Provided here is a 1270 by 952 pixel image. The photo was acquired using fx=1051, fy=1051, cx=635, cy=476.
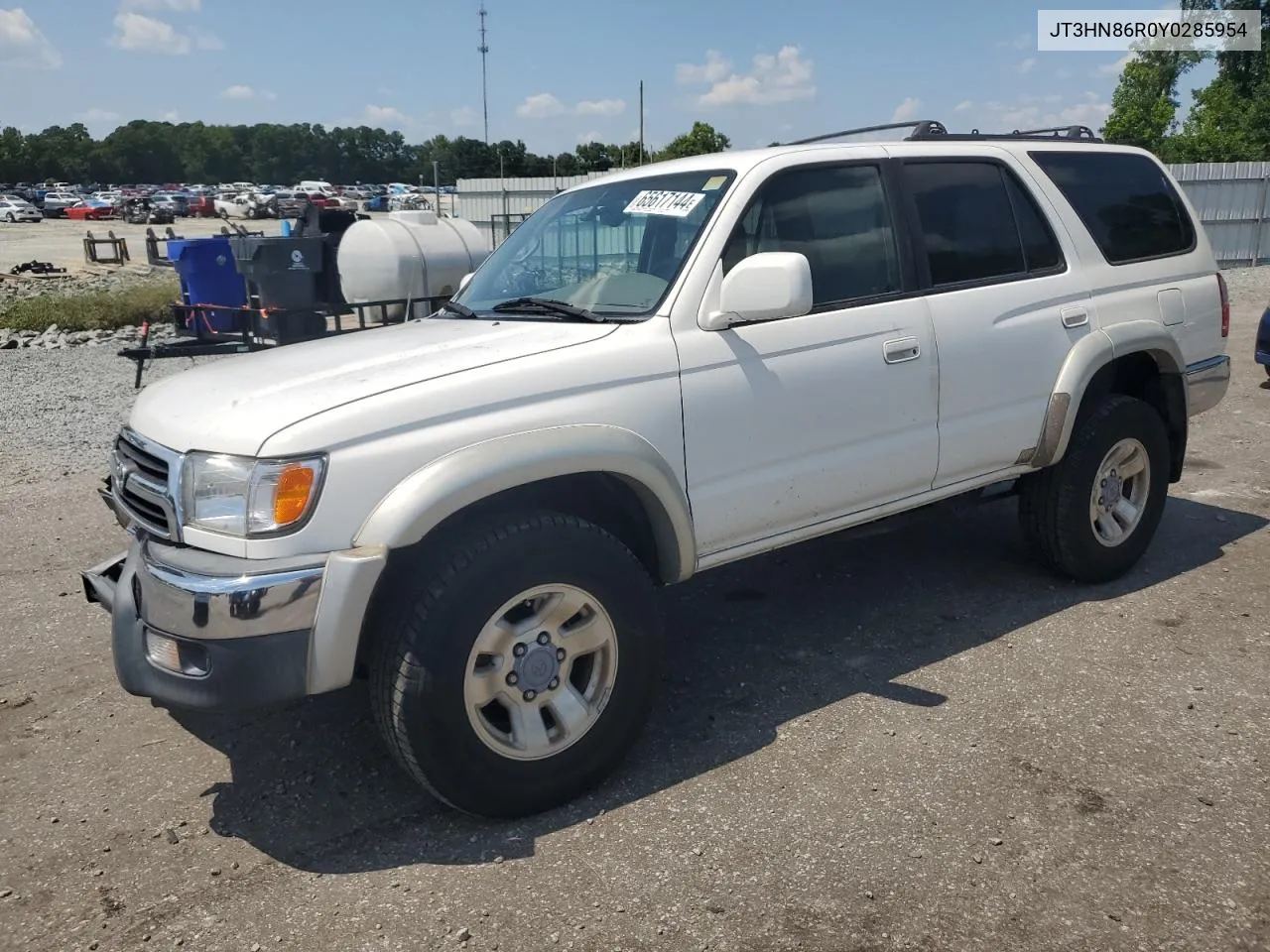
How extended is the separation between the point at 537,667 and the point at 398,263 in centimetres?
881

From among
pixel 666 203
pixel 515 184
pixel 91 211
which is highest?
pixel 91 211

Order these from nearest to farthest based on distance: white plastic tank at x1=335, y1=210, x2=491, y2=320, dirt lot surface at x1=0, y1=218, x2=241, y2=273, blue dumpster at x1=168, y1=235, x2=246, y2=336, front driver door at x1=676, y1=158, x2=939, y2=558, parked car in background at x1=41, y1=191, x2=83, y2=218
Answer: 1. front driver door at x1=676, y1=158, x2=939, y2=558
2. white plastic tank at x1=335, y1=210, x2=491, y2=320
3. blue dumpster at x1=168, y1=235, x2=246, y2=336
4. dirt lot surface at x1=0, y1=218, x2=241, y2=273
5. parked car in background at x1=41, y1=191, x2=83, y2=218

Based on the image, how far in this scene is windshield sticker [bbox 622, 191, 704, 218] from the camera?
3.86 metres

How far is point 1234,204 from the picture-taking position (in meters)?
22.9

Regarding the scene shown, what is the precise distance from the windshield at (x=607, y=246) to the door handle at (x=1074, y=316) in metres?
1.72

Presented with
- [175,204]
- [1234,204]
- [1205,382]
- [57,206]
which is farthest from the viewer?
[57,206]

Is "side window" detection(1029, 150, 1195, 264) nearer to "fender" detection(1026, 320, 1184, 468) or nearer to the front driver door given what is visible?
"fender" detection(1026, 320, 1184, 468)

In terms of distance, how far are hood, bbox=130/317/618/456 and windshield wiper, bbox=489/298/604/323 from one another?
57mm

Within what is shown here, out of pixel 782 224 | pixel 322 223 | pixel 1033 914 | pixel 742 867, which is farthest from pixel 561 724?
pixel 322 223

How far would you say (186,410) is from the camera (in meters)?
3.18

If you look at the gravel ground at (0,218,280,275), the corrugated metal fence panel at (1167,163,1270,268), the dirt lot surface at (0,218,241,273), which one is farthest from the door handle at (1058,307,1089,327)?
the dirt lot surface at (0,218,241,273)

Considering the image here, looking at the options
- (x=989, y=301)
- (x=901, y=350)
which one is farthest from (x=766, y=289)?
(x=989, y=301)

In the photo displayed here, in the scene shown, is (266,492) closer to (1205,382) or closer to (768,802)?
(768,802)

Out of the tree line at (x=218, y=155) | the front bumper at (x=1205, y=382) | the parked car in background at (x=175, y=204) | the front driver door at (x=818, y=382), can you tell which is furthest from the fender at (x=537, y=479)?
the tree line at (x=218, y=155)
